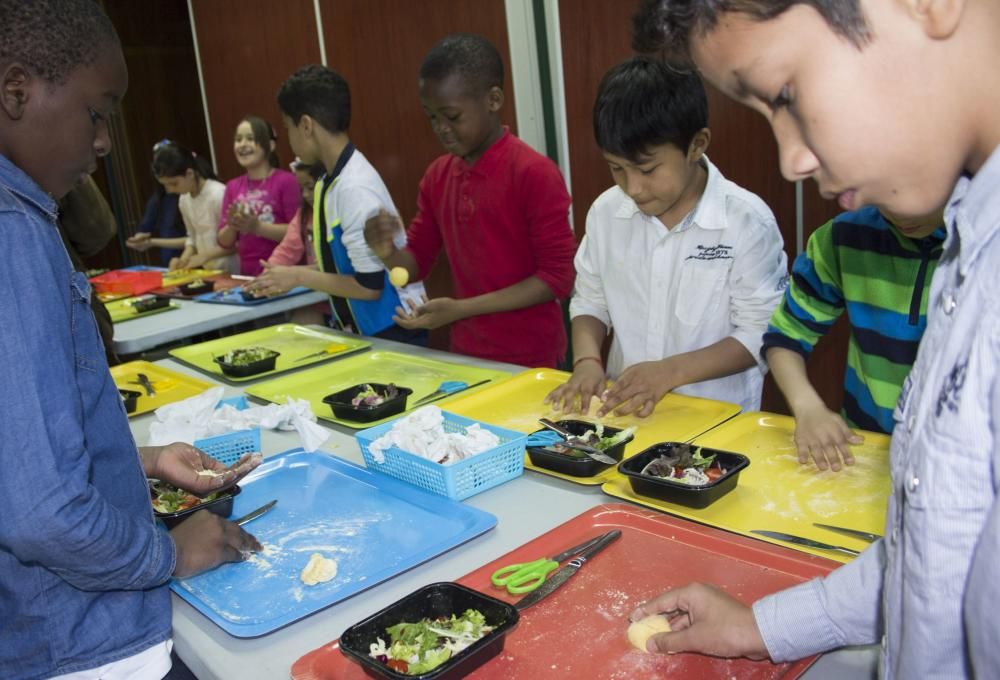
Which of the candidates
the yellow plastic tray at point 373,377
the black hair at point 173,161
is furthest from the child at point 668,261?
the black hair at point 173,161

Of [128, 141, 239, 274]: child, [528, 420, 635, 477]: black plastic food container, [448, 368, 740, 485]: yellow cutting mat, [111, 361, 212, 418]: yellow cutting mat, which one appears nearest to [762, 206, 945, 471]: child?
[448, 368, 740, 485]: yellow cutting mat

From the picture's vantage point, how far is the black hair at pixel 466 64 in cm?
236

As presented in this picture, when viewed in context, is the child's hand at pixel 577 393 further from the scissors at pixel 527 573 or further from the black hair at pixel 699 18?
the black hair at pixel 699 18

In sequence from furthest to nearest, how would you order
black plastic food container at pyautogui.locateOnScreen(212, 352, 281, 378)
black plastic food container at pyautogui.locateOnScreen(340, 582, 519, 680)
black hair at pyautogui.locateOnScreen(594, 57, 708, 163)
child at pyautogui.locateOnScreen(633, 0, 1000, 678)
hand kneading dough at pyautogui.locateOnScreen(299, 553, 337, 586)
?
black plastic food container at pyautogui.locateOnScreen(212, 352, 281, 378), black hair at pyautogui.locateOnScreen(594, 57, 708, 163), hand kneading dough at pyautogui.locateOnScreen(299, 553, 337, 586), black plastic food container at pyautogui.locateOnScreen(340, 582, 519, 680), child at pyautogui.locateOnScreen(633, 0, 1000, 678)

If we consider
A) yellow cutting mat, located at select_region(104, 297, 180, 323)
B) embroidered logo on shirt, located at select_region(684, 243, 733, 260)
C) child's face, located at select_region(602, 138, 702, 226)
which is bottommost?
yellow cutting mat, located at select_region(104, 297, 180, 323)

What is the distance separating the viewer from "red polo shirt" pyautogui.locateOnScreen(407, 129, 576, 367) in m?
2.41

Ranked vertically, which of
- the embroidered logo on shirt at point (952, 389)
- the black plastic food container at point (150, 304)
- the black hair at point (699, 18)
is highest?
the black hair at point (699, 18)

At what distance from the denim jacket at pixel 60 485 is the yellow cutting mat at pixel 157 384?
0.96m

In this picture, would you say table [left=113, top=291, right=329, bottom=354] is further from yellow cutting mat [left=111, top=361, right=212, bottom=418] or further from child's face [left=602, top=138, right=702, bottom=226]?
A: child's face [left=602, top=138, right=702, bottom=226]

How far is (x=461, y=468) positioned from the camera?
1352 mm

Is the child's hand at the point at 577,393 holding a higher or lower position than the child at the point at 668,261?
lower

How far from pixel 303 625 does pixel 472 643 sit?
10.6 inches

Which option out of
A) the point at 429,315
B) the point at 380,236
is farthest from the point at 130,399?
the point at 380,236

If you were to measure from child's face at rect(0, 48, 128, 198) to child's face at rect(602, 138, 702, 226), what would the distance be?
1037mm
